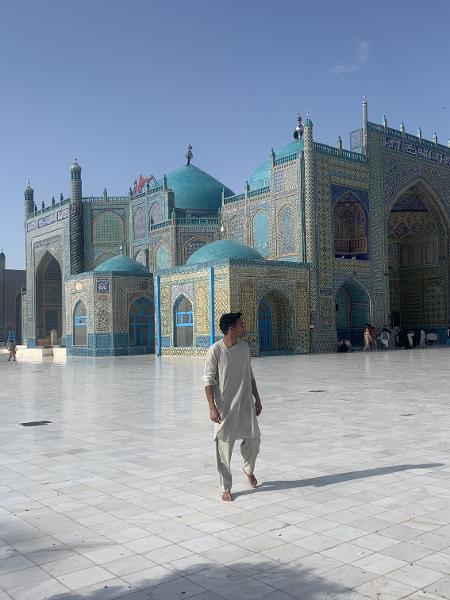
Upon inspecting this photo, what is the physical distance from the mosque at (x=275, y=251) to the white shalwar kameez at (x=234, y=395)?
61.9 ft

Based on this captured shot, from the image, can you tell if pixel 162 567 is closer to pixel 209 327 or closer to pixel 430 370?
pixel 430 370

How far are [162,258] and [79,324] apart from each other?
5.90m

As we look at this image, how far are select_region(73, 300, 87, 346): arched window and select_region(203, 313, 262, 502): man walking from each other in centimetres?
2520

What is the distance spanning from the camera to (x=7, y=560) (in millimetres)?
3553

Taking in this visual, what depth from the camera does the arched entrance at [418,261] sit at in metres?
32.4

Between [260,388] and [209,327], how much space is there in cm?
1253

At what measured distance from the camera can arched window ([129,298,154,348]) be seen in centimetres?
2947

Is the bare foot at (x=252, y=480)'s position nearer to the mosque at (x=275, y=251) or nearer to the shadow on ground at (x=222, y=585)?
the shadow on ground at (x=222, y=585)

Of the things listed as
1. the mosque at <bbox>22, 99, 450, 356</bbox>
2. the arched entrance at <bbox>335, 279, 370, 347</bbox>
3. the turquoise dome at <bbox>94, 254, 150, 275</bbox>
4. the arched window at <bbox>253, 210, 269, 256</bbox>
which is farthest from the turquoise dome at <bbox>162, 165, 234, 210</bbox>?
the arched entrance at <bbox>335, 279, 370, 347</bbox>

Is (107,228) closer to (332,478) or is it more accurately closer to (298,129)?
A: (298,129)

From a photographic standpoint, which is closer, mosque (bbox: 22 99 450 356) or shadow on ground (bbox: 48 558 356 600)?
shadow on ground (bbox: 48 558 356 600)

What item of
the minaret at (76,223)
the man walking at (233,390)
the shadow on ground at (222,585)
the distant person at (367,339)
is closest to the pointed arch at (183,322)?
the distant person at (367,339)

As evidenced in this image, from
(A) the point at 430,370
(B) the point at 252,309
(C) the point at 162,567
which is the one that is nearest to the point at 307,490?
(C) the point at 162,567

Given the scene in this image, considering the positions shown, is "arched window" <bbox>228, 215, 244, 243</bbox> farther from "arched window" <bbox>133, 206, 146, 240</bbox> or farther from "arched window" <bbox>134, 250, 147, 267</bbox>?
"arched window" <bbox>133, 206, 146, 240</bbox>
